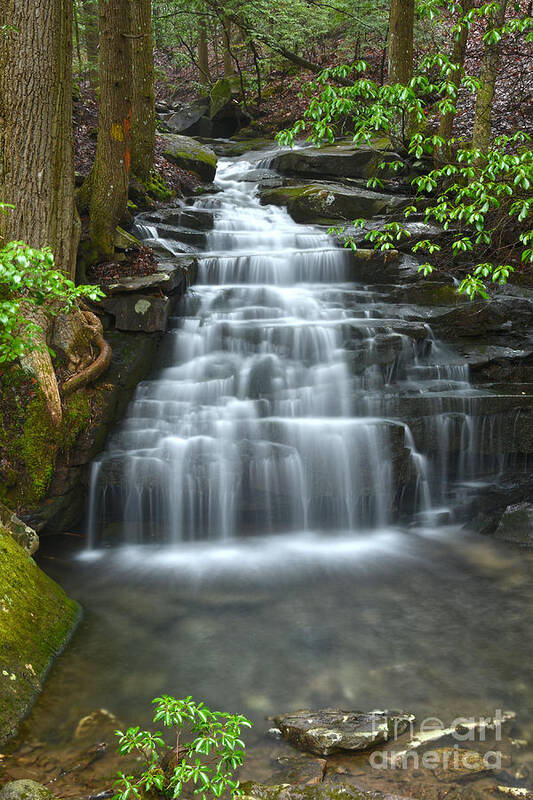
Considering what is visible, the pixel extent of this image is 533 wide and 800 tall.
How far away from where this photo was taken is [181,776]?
2.62 meters

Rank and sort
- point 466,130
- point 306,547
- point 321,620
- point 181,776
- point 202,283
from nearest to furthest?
1. point 181,776
2. point 321,620
3. point 306,547
4. point 202,283
5. point 466,130

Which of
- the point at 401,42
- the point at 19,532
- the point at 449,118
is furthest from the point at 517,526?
the point at 401,42

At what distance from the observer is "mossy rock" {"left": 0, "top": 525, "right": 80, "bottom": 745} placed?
3.79 meters

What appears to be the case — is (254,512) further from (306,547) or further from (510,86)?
(510,86)

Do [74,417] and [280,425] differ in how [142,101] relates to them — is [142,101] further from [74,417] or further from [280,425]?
[280,425]

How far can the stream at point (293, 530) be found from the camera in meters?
4.31

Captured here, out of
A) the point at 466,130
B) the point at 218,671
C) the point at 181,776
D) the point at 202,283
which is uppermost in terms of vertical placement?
the point at 466,130

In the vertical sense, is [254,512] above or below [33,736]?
above

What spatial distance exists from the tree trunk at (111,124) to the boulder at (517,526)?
22.6 feet

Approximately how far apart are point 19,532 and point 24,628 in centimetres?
139

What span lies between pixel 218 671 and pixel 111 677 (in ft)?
2.62

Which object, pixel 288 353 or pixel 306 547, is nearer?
pixel 306 547

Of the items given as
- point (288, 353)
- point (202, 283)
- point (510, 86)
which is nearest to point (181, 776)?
point (288, 353)

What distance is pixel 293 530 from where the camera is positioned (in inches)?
277
